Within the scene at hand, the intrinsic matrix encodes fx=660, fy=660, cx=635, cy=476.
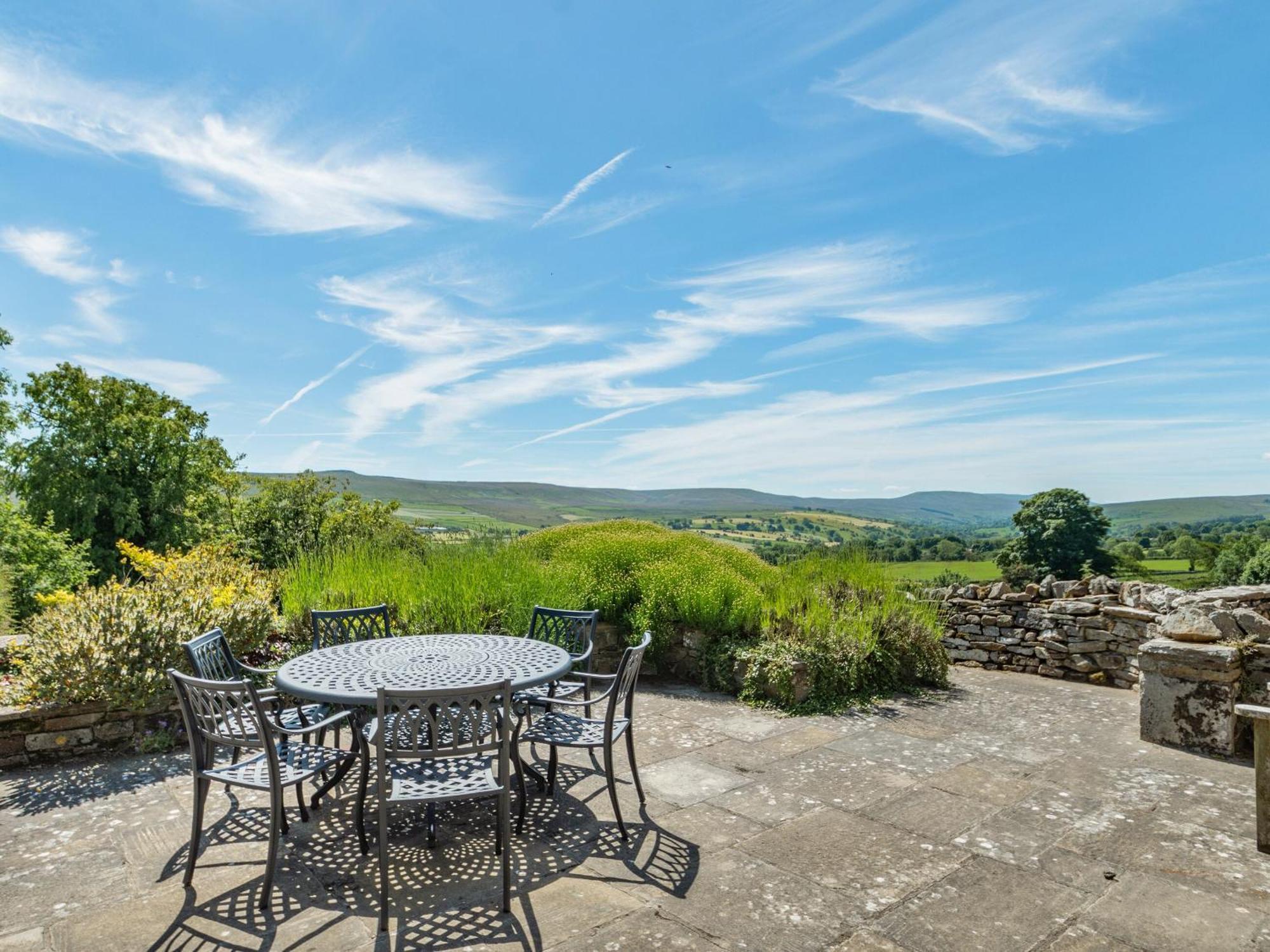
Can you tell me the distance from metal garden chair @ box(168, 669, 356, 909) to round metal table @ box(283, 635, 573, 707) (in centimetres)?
21

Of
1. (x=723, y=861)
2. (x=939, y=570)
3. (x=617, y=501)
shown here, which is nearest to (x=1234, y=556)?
(x=939, y=570)

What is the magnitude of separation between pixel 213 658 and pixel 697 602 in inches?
149

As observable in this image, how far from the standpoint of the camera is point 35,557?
50.4ft

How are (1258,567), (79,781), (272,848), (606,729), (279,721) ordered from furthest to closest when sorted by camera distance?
(1258,567), (79,781), (279,721), (606,729), (272,848)

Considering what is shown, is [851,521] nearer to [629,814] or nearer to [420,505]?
[629,814]

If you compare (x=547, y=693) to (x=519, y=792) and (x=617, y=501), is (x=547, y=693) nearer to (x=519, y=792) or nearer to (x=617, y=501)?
(x=519, y=792)

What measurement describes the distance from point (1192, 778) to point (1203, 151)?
5.40 metres

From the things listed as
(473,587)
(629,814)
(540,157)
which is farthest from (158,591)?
(540,157)

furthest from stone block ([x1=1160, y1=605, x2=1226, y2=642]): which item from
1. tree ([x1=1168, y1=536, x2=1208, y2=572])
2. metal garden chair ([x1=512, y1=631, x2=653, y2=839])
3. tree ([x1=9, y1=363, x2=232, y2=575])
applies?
tree ([x1=9, y1=363, x2=232, y2=575])

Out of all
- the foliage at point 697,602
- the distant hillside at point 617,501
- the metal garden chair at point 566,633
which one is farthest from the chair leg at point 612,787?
the distant hillside at point 617,501

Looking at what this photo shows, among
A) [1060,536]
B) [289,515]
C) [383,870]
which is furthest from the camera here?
[289,515]

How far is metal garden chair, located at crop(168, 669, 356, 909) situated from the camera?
7.68 feet

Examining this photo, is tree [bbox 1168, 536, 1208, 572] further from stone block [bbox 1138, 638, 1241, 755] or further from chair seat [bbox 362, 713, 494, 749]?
chair seat [bbox 362, 713, 494, 749]

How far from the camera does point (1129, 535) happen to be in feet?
55.9
